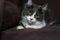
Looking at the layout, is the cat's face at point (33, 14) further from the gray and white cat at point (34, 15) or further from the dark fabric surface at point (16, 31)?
the dark fabric surface at point (16, 31)

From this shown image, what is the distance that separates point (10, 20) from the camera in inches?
50.6

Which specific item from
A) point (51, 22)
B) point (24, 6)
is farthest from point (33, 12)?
point (51, 22)

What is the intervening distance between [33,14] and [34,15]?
0.01m

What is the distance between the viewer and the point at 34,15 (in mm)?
1425

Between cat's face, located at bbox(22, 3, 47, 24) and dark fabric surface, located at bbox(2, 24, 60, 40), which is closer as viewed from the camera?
dark fabric surface, located at bbox(2, 24, 60, 40)

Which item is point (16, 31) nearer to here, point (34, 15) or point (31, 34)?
point (31, 34)

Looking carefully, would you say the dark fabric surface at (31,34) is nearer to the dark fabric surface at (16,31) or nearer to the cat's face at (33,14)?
the dark fabric surface at (16,31)

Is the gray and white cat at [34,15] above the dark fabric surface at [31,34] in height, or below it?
above

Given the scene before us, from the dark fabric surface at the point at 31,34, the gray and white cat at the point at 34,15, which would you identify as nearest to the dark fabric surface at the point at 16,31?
the dark fabric surface at the point at 31,34

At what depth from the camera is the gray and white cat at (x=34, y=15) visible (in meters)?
1.41

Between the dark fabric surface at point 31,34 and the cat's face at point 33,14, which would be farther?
the cat's face at point 33,14

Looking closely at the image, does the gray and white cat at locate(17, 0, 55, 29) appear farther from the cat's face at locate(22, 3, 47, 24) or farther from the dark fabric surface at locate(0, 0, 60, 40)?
the dark fabric surface at locate(0, 0, 60, 40)

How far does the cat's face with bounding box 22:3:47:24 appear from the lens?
141 cm

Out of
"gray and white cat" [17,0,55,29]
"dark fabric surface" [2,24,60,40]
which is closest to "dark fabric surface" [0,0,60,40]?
Answer: "dark fabric surface" [2,24,60,40]
